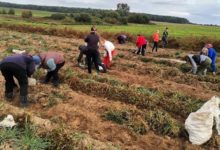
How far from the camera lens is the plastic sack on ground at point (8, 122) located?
6285 mm

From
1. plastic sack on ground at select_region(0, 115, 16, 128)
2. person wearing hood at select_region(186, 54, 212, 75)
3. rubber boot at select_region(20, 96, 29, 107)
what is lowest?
rubber boot at select_region(20, 96, 29, 107)

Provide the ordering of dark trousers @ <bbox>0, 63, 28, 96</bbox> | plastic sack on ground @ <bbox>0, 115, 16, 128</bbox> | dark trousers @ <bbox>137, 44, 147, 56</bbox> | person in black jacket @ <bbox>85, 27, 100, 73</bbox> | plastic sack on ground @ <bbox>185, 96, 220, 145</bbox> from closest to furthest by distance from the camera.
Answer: plastic sack on ground @ <bbox>0, 115, 16, 128</bbox>, plastic sack on ground @ <bbox>185, 96, 220, 145</bbox>, dark trousers @ <bbox>0, 63, 28, 96</bbox>, person in black jacket @ <bbox>85, 27, 100, 73</bbox>, dark trousers @ <bbox>137, 44, 147, 56</bbox>

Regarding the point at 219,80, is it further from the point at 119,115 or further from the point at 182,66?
the point at 119,115

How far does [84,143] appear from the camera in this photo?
5.87m

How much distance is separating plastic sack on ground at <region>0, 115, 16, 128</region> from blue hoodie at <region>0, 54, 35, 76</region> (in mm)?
1376

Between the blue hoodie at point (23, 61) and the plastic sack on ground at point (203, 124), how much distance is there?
3368 millimetres

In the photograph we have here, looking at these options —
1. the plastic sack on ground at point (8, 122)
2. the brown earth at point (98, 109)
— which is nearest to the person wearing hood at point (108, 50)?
the brown earth at point (98, 109)

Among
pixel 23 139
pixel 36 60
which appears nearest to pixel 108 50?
pixel 36 60

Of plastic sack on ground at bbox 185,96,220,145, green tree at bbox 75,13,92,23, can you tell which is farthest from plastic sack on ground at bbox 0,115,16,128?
green tree at bbox 75,13,92,23

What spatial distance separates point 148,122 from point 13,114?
2598 mm

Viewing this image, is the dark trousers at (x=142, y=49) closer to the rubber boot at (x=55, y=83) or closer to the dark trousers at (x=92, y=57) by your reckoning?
the dark trousers at (x=92, y=57)

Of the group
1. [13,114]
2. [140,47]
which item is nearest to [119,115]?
[13,114]

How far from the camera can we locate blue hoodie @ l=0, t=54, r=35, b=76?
24.6ft

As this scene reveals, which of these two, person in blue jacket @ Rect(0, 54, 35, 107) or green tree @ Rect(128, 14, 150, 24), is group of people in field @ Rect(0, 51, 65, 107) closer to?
person in blue jacket @ Rect(0, 54, 35, 107)
